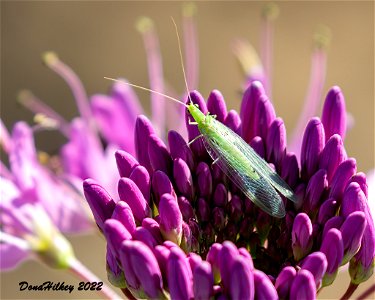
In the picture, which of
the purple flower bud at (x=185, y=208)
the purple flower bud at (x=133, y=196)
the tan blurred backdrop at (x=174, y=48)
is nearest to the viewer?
the purple flower bud at (x=133, y=196)

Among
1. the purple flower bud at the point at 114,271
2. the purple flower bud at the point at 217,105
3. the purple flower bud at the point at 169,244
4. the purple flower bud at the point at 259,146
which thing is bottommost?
the purple flower bud at the point at 114,271

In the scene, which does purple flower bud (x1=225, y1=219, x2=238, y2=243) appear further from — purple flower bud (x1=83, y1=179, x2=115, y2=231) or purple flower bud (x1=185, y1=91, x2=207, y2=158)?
purple flower bud (x1=83, y1=179, x2=115, y2=231)

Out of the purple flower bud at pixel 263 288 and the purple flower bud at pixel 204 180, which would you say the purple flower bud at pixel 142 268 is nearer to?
the purple flower bud at pixel 263 288

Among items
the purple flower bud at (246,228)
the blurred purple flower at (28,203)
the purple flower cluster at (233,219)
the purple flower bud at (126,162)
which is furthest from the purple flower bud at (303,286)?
the blurred purple flower at (28,203)

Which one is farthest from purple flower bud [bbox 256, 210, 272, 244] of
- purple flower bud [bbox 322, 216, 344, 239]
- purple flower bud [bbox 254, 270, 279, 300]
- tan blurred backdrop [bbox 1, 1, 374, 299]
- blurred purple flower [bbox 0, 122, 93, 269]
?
tan blurred backdrop [bbox 1, 1, 374, 299]

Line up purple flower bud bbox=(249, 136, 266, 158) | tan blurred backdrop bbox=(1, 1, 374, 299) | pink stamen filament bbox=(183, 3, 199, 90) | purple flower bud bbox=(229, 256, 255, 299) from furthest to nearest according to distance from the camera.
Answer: tan blurred backdrop bbox=(1, 1, 374, 299)
pink stamen filament bbox=(183, 3, 199, 90)
purple flower bud bbox=(249, 136, 266, 158)
purple flower bud bbox=(229, 256, 255, 299)

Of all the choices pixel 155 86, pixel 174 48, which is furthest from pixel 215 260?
pixel 174 48
